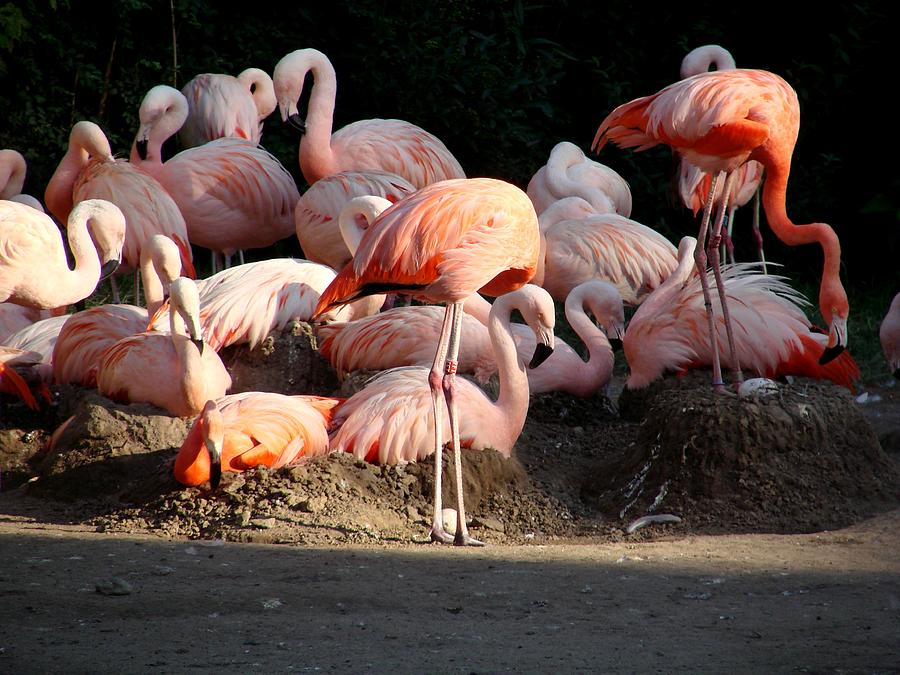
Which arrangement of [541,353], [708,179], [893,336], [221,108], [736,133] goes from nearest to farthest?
[541,353] < [736,133] < [893,336] < [708,179] < [221,108]

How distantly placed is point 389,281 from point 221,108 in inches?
151

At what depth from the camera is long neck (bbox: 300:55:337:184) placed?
6676 millimetres

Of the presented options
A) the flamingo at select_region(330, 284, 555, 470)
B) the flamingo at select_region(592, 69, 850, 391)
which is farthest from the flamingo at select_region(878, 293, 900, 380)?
the flamingo at select_region(330, 284, 555, 470)

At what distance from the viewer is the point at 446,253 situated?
12.7 feet

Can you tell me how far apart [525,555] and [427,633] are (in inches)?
35.0

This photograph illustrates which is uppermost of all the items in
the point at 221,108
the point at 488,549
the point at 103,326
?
the point at 221,108

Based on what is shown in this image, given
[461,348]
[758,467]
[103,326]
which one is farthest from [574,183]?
[758,467]

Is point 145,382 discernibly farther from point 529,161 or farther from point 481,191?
point 529,161

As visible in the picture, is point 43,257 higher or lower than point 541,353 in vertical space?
higher

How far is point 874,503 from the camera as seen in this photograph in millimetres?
4266

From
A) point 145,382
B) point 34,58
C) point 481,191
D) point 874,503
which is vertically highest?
point 34,58

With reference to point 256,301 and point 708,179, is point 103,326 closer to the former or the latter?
point 256,301

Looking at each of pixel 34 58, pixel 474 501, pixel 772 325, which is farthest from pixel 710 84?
pixel 34 58

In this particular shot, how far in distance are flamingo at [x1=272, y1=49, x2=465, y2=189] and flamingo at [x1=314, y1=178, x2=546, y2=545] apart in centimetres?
269
